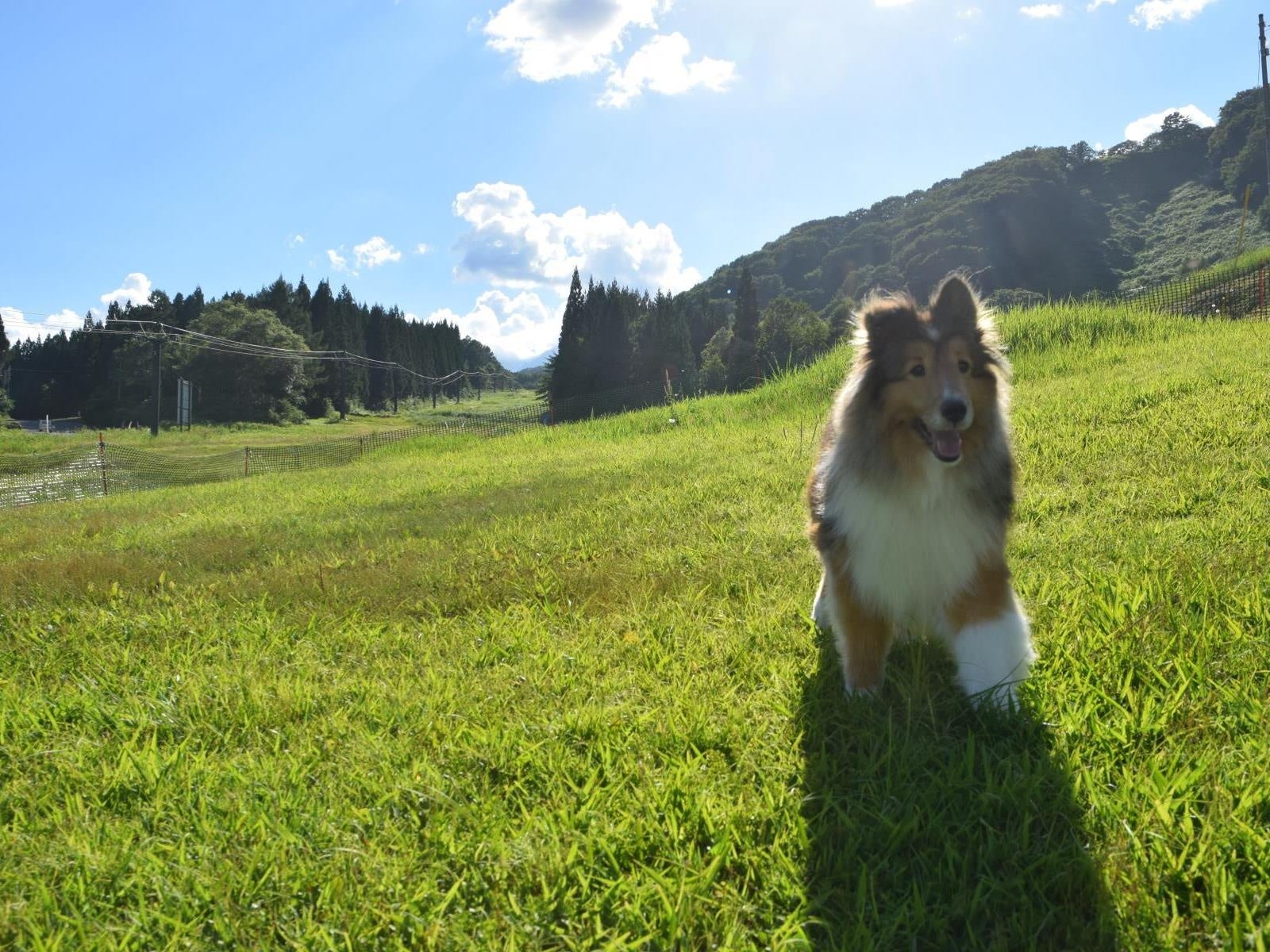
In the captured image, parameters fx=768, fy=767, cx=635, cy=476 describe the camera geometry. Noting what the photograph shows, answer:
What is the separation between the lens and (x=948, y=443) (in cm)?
284

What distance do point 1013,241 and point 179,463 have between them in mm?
61847

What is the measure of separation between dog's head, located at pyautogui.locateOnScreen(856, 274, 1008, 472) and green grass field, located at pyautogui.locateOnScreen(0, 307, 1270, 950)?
950 mm

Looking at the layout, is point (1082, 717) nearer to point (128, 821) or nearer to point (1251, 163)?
point (128, 821)

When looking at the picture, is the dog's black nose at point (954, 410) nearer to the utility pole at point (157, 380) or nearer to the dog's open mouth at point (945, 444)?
the dog's open mouth at point (945, 444)

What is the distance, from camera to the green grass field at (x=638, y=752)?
6.50 ft

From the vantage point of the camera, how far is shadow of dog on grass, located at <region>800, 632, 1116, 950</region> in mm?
1875

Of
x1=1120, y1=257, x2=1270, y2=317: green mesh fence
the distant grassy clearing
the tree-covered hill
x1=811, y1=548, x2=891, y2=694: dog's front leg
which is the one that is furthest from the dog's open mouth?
the tree-covered hill

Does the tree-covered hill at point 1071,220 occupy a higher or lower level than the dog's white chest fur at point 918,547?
higher

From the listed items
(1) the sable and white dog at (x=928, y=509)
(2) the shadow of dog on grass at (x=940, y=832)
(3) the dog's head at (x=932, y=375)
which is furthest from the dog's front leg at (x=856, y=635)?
(3) the dog's head at (x=932, y=375)

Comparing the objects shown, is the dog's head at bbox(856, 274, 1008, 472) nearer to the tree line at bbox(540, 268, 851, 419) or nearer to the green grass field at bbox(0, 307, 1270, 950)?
the green grass field at bbox(0, 307, 1270, 950)

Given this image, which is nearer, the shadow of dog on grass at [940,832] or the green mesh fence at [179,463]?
the shadow of dog on grass at [940,832]

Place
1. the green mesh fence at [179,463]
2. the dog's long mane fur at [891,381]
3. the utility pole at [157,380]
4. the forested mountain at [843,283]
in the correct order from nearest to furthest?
the dog's long mane fur at [891,381], the green mesh fence at [179,463], the utility pole at [157,380], the forested mountain at [843,283]

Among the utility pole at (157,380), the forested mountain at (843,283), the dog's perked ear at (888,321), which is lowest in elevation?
the dog's perked ear at (888,321)

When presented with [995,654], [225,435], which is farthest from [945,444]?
[225,435]
